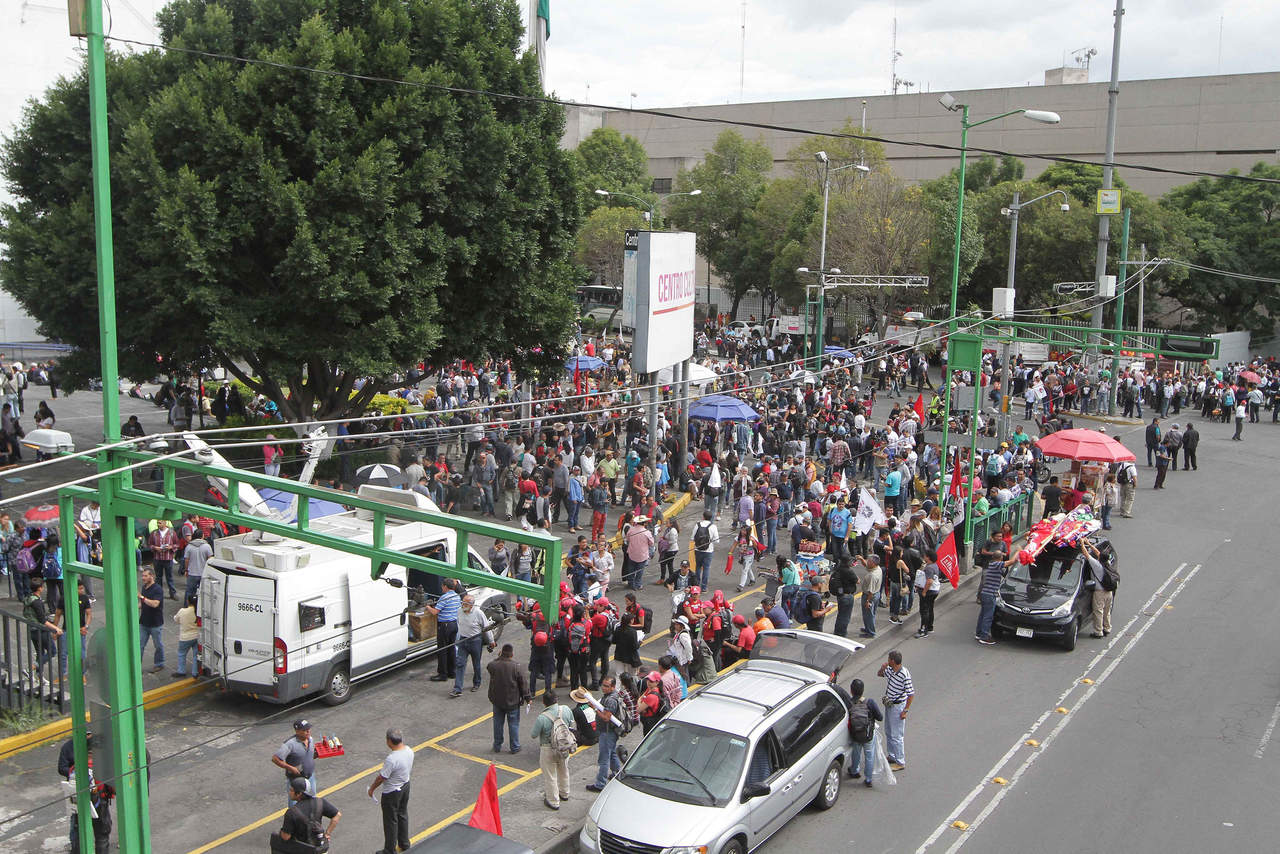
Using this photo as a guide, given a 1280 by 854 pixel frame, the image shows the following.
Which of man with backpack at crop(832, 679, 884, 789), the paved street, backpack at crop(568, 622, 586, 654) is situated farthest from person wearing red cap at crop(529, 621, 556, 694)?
man with backpack at crop(832, 679, 884, 789)

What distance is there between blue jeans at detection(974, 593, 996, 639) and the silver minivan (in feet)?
18.9

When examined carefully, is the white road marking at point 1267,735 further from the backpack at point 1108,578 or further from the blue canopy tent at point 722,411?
the blue canopy tent at point 722,411

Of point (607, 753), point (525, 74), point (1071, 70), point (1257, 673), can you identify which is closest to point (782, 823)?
point (607, 753)

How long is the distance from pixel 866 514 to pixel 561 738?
9779mm

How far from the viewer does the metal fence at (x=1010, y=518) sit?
74.1 feet

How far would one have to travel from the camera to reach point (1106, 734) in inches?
560

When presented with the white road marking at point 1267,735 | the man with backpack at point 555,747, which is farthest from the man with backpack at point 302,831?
the white road marking at point 1267,735

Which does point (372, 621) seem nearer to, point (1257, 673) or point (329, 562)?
point (329, 562)

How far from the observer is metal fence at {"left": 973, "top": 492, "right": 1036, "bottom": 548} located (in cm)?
2258

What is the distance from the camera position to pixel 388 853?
1090cm

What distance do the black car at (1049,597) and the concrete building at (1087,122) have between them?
5361 cm

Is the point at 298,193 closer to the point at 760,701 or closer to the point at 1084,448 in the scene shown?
the point at 760,701

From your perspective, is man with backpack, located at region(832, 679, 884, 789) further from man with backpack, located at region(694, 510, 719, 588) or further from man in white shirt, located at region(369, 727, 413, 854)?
man with backpack, located at region(694, 510, 719, 588)

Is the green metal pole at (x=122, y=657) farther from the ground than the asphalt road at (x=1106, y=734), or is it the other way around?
the green metal pole at (x=122, y=657)
